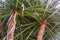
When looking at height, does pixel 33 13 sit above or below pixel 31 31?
above

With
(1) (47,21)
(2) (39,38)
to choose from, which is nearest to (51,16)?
(1) (47,21)

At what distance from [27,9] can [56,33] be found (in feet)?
0.89

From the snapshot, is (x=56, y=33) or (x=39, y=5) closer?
(x=39, y=5)

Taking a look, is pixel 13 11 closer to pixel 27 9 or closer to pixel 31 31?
pixel 27 9

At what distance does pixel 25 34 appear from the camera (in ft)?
3.10

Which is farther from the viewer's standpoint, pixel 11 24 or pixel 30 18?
pixel 30 18

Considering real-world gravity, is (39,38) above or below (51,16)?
below

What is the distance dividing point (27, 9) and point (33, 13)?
0.05 meters

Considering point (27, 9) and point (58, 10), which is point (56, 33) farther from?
point (27, 9)

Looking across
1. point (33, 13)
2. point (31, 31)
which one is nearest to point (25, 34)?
point (31, 31)

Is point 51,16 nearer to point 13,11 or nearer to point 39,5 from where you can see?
point 39,5

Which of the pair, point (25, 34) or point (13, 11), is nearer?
point (13, 11)

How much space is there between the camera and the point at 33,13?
84 centimetres

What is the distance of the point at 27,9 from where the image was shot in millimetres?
810
